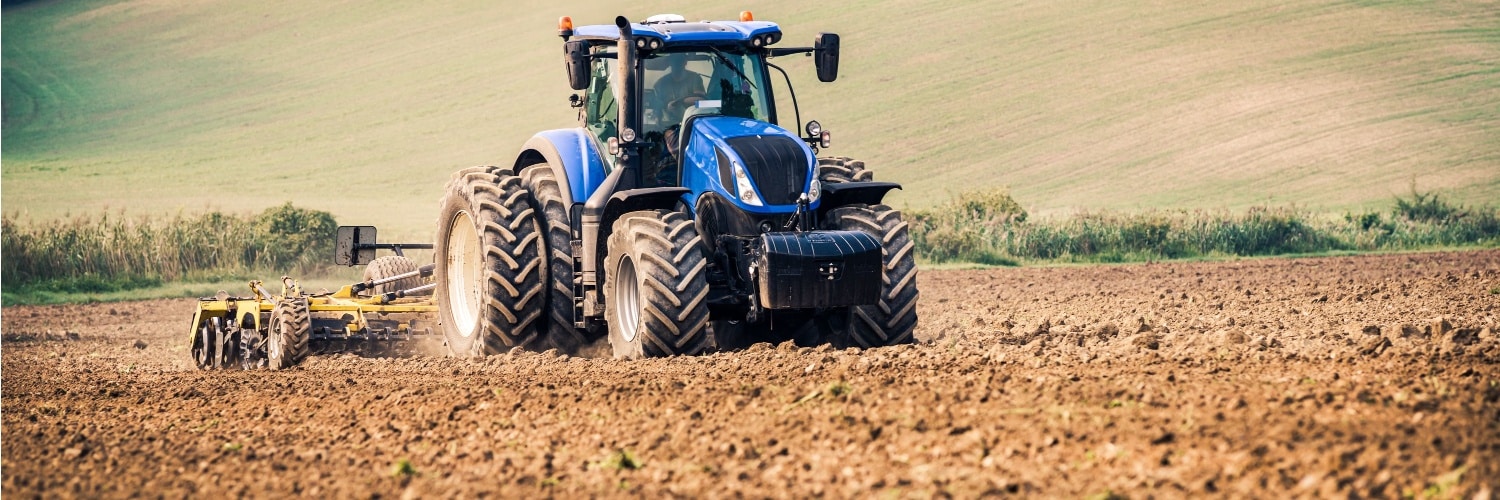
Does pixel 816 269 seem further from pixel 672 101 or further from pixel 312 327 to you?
pixel 312 327

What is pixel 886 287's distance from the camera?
36.1ft

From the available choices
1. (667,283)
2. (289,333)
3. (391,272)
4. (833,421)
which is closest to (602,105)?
(667,283)

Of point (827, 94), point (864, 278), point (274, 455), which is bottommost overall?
point (274, 455)

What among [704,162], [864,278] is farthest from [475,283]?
[864,278]

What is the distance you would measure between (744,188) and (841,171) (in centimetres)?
130

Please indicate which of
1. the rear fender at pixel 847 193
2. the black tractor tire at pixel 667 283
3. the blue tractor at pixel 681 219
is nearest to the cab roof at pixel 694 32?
the blue tractor at pixel 681 219

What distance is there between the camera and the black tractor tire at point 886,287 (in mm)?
10984

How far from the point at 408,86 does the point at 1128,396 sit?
4503 cm

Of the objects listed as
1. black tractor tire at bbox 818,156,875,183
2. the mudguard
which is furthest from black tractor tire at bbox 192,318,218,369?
black tractor tire at bbox 818,156,875,183

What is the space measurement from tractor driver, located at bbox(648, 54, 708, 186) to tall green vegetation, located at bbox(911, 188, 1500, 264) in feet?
56.4

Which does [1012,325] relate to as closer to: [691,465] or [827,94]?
[691,465]

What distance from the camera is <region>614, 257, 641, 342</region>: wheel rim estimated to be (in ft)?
36.7

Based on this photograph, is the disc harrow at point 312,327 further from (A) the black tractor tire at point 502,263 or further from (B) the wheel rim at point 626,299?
(B) the wheel rim at point 626,299

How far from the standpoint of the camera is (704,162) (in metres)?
11.1
